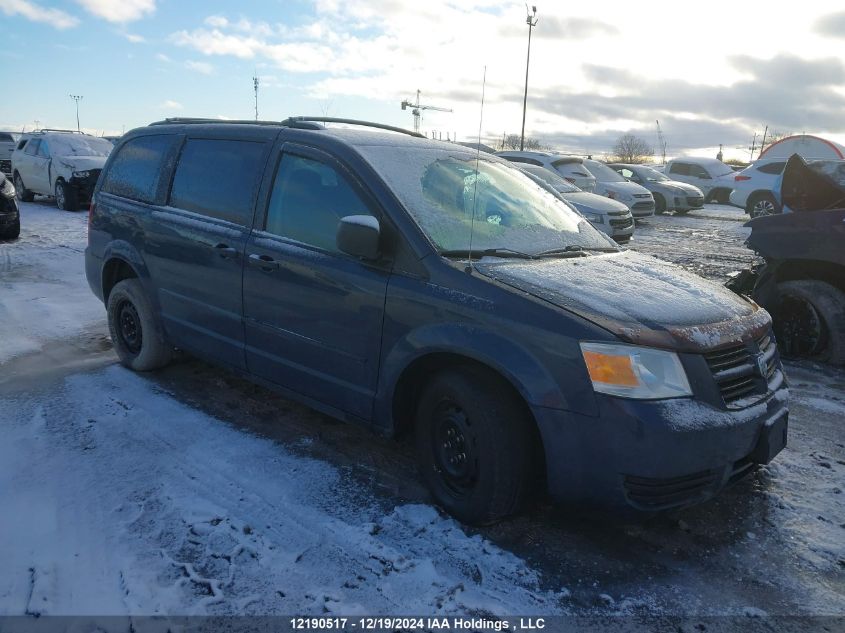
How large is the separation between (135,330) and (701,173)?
23254 mm

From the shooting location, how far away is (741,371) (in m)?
2.85

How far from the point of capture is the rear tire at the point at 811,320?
5.36m

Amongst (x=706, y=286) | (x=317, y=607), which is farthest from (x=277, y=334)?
(x=706, y=286)

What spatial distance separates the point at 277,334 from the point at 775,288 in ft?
14.3

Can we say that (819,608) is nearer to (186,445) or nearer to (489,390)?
(489,390)

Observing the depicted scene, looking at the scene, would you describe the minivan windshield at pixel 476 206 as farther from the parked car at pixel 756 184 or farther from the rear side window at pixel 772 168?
the rear side window at pixel 772 168

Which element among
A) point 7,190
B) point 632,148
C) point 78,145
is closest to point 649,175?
point 78,145

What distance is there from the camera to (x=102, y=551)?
2.74 m

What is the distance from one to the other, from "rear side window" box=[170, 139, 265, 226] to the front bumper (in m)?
2.30

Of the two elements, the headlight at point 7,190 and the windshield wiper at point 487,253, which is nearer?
the windshield wiper at point 487,253

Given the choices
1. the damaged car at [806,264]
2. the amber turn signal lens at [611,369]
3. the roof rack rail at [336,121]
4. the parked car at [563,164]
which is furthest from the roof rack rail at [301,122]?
the parked car at [563,164]

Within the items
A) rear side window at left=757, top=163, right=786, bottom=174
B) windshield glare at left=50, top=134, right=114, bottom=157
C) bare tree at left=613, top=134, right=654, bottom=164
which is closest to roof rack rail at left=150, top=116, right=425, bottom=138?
windshield glare at left=50, top=134, right=114, bottom=157

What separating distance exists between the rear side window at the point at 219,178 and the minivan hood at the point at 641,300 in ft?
5.58

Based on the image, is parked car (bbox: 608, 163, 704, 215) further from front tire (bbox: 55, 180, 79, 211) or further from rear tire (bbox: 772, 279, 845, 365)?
front tire (bbox: 55, 180, 79, 211)
